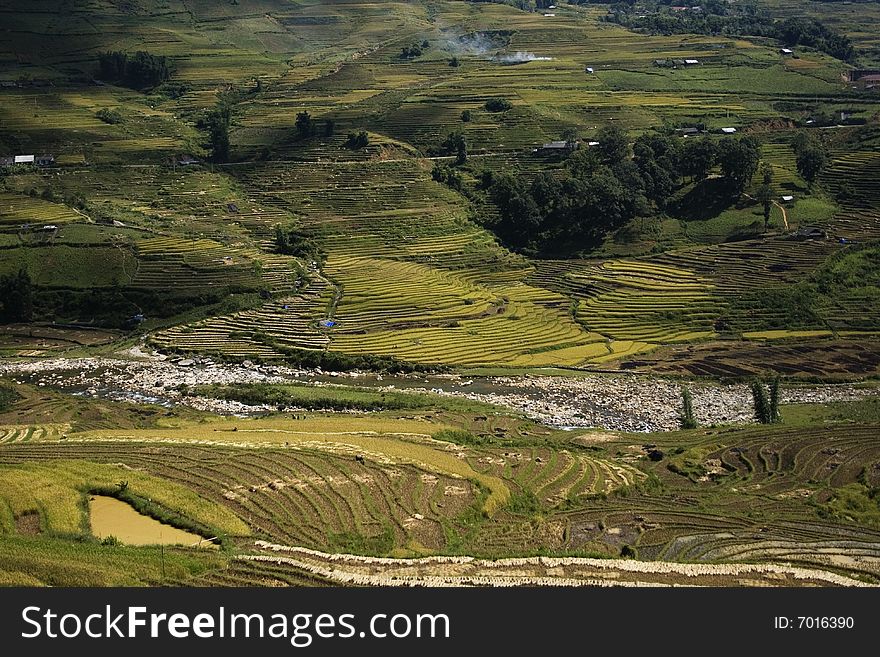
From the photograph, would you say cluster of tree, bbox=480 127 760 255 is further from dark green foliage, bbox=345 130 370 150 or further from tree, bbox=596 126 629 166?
dark green foliage, bbox=345 130 370 150

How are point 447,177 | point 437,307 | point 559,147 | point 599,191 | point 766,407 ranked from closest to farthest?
point 766,407, point 437,307, point 599,191, point 447,177, point 559,147

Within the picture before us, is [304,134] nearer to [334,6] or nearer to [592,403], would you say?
[592,403]

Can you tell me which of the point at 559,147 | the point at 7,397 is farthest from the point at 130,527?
the point at 559,147

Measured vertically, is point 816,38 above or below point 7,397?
above

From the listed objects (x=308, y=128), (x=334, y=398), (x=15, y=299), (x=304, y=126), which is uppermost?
(x=304, y=126)

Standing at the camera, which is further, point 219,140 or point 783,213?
point 219,140

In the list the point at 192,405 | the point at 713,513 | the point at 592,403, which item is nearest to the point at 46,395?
the point at 192,405

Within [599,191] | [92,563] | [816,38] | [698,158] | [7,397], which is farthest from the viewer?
[816,38]

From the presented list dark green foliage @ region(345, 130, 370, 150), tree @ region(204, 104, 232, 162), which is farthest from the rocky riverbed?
dark green foliage @ region(345, 130, 370, 150)

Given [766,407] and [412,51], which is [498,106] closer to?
[412,51]
